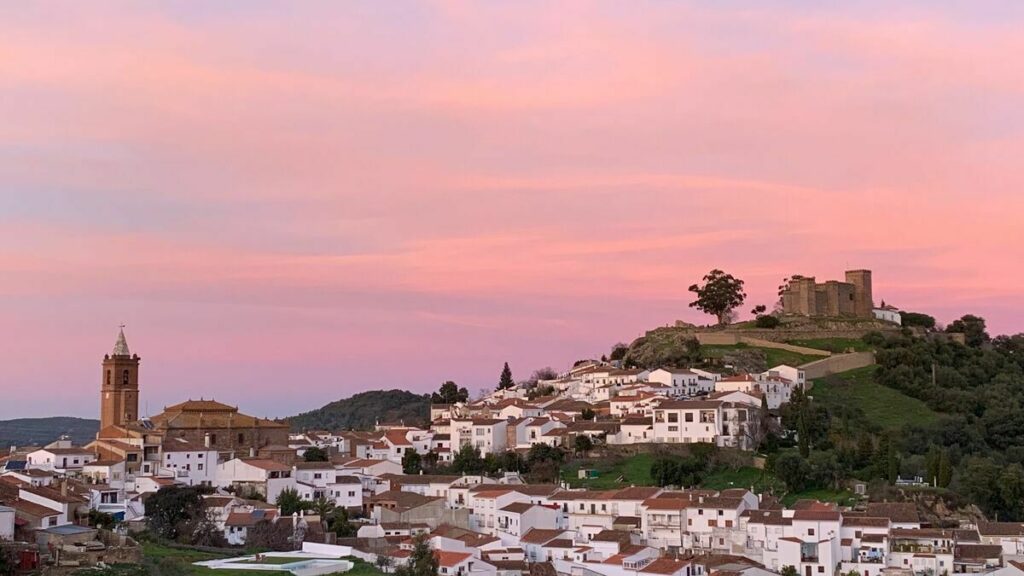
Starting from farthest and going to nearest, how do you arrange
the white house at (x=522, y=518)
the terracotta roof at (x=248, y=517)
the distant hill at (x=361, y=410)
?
the distant hill at (x=361, y=410)
the white house at (x=522, y=518)
the terracotta roof at (x=248, y=517)

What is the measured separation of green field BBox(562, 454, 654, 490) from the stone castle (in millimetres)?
28748

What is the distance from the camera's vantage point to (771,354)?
220 feet

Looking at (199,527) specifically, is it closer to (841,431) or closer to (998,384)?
(841,431)

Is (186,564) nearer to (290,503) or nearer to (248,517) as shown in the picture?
(248,517)

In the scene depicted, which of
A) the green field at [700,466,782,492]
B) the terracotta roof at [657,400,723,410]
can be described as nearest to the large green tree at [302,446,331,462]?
the terracotta roof at [657,400,723,410]

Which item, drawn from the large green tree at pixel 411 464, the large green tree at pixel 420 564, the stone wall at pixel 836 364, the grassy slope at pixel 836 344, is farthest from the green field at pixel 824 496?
the grassy slope at pixel 836 344

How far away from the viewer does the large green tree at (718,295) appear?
245ft

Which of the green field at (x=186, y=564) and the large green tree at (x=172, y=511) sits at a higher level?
the large green tree at (x=172, y=511)

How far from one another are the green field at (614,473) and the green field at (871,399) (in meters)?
11.4

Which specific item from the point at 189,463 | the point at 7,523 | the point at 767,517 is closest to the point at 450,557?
the point at 767,517

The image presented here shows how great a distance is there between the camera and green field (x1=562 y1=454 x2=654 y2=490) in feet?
159

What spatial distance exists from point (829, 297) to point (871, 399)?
17619 millimetres

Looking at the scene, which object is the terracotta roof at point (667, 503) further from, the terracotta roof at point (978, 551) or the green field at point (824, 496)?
the terracotta roof at point (978, 551)

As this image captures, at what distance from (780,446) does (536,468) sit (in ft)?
33.7
